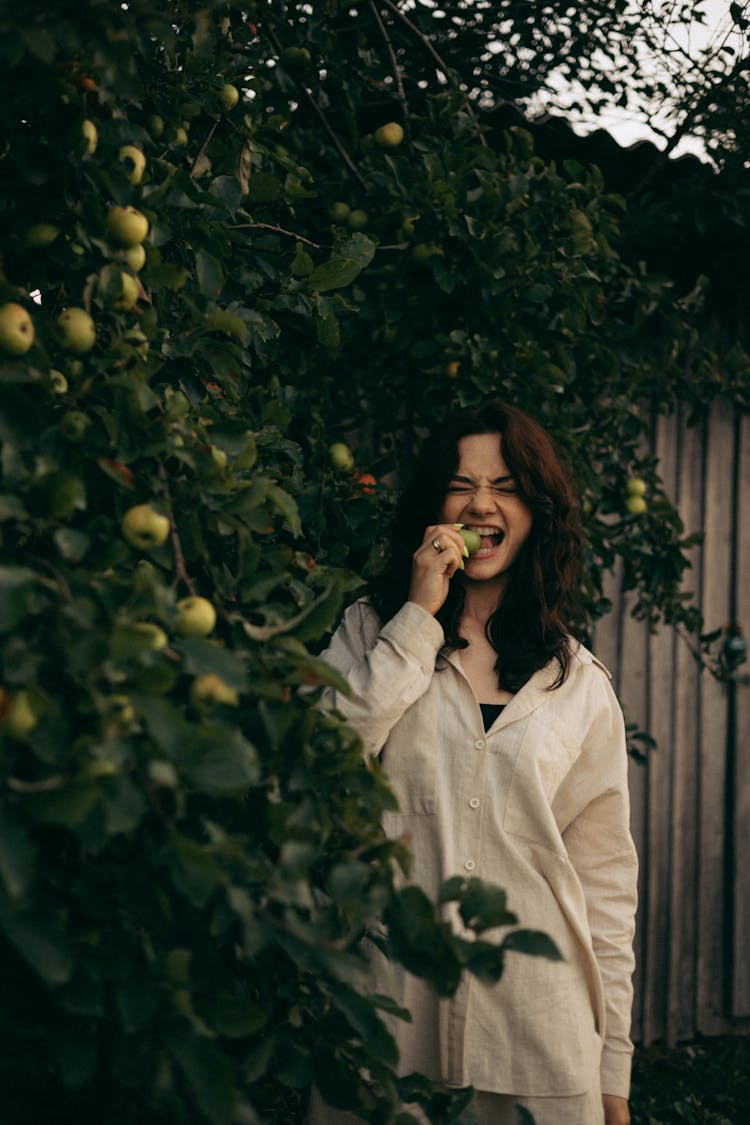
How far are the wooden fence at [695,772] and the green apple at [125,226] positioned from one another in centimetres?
251

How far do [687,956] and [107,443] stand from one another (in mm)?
3189

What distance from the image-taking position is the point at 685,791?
11.7ft

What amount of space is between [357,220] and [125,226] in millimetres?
1184

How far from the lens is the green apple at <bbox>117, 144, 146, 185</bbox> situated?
1.23m

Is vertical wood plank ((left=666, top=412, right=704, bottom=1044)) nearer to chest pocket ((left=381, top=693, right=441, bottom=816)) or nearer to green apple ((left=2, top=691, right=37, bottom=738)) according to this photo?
chest pocket ((left=381, top=693, right=441, bottom=816))

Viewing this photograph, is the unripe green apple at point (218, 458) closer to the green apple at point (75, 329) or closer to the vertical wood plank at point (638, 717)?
the green apple at point (75, 329)

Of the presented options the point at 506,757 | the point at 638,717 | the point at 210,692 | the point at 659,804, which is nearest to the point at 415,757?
the point at 506,757

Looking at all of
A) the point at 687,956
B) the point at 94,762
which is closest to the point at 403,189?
the point at 94,762

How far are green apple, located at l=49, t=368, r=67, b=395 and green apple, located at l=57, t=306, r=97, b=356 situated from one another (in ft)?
0.17

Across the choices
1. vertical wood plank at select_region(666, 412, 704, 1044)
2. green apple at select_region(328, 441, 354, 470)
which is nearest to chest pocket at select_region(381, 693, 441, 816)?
green apple at select_region(328, 441, 354, 470)

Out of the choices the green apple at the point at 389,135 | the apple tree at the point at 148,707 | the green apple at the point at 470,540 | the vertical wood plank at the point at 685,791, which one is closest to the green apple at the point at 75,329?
the apple tree at the point at 148,707

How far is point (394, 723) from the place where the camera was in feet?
5.74

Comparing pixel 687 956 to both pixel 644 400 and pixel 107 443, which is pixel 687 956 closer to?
pixel 644 400

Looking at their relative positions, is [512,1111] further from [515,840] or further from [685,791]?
[685,791]
